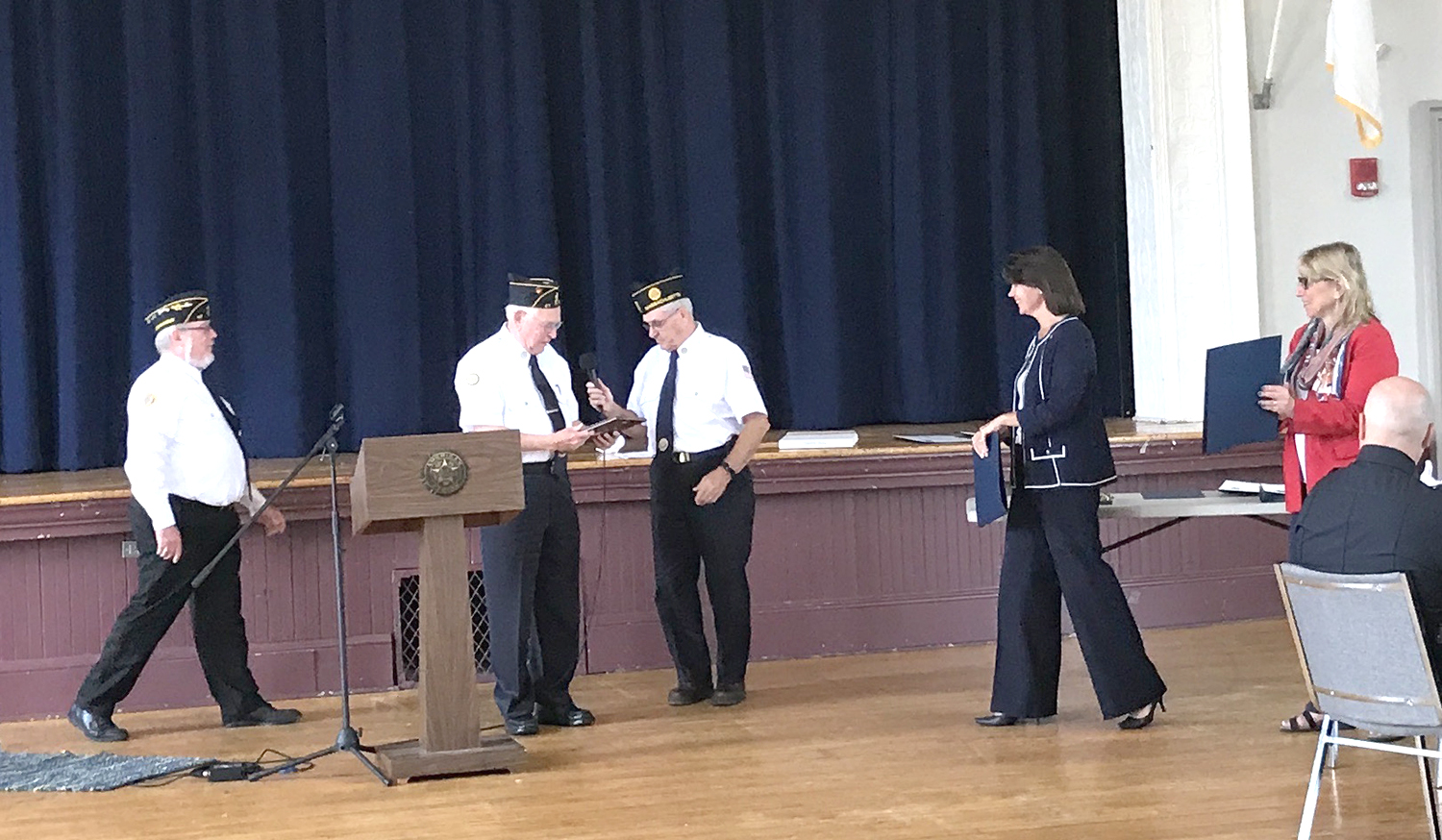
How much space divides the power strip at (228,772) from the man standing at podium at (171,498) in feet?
2.42

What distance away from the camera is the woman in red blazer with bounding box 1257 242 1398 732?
4.50m

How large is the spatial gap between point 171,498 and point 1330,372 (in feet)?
12.0

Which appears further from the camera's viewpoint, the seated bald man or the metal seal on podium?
the metal seal on podium

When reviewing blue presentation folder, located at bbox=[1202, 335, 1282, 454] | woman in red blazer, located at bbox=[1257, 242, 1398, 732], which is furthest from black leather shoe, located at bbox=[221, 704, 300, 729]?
woman in red blazer, located at bbox=[1257, 242, 1398, 732]

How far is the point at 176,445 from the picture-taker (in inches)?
216

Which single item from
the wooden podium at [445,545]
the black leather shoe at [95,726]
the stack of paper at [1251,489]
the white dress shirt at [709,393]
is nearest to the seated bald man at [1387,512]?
the stack of paper at [1251,489]

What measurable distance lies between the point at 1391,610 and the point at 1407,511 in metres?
0.28

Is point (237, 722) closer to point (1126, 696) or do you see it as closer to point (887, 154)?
point (1126, 696)

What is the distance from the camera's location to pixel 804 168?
25.6 ft

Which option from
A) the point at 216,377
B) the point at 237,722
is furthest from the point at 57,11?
the point at 237,722

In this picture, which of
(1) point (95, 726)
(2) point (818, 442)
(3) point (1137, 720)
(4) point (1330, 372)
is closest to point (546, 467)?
(2) point (818, 442)

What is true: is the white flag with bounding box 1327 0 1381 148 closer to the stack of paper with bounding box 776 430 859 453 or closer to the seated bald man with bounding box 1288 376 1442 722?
the stack of paper with bounding box 776 430 859 453

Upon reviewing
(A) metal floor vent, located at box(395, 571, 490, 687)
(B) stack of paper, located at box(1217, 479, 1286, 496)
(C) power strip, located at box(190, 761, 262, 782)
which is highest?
(B) stack of paper, located at box(1217, 479, 1286, 496)

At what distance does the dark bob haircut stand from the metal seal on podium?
5.62 ft
